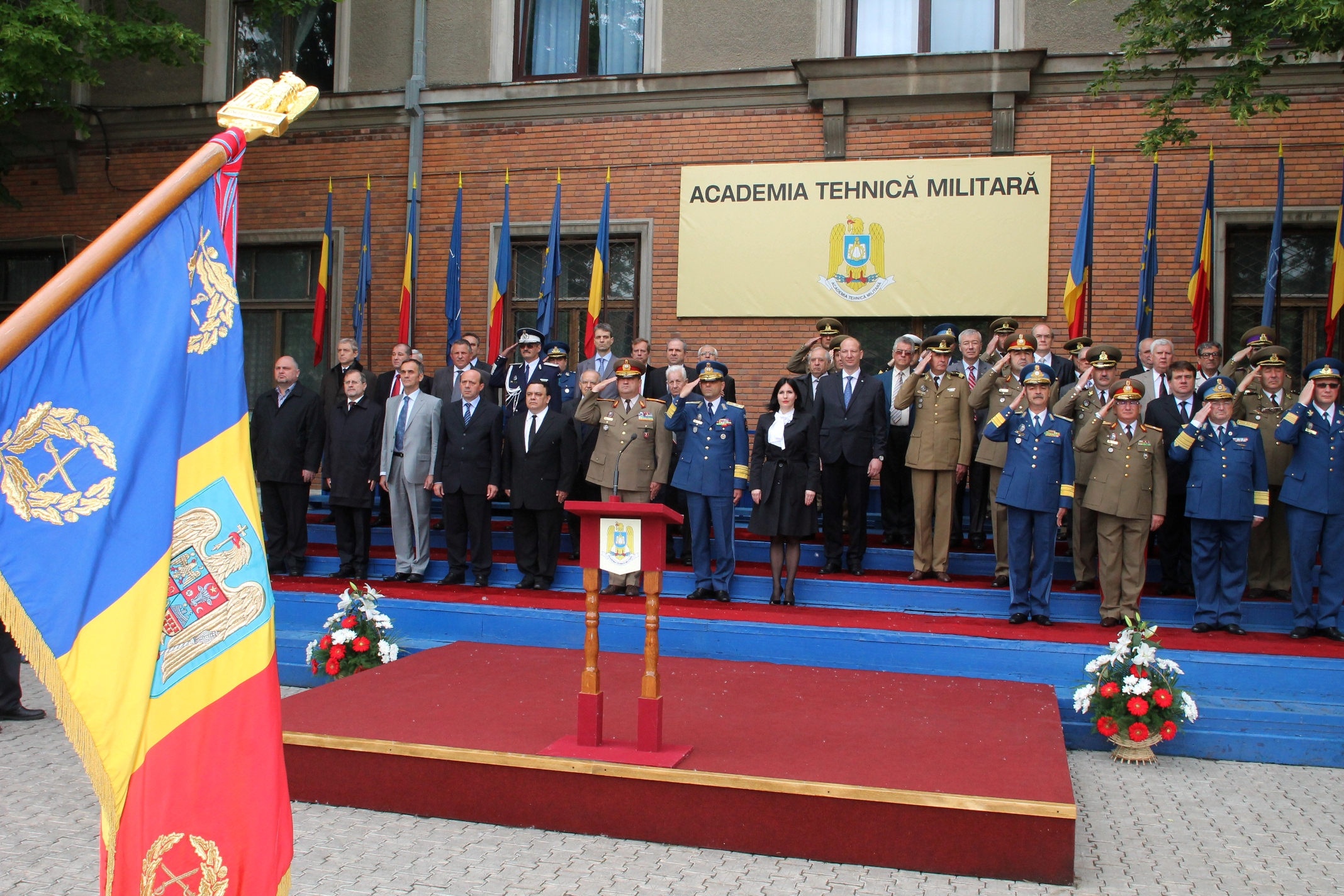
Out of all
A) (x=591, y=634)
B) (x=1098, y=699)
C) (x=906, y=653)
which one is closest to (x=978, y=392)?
(x=906, y=653)

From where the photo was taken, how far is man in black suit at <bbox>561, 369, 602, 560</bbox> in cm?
967

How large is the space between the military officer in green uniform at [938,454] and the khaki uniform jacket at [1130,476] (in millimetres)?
1067

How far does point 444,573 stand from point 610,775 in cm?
505

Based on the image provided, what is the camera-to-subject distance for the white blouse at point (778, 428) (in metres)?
8.66

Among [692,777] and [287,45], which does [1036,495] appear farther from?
[287,45]

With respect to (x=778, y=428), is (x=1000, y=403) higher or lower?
higher

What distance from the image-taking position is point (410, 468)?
9484mm

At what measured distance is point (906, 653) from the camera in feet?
24.8

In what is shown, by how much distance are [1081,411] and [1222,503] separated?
1273 millimetres

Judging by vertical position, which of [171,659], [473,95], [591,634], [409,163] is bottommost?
[591,634]

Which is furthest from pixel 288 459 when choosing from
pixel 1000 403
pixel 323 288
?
pixel 1000 403

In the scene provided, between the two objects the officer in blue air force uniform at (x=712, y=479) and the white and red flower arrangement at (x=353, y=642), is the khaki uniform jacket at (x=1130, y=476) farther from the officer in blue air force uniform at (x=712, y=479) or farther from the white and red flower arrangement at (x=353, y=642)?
the white and red flower arrangement at (x=353, y=642)

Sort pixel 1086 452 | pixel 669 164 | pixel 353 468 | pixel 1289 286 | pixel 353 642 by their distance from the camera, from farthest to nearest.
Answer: pixel 669 164 → pixel 1289 286 → pixel 353 468 → pixel 1086 452 → pixel 353 642

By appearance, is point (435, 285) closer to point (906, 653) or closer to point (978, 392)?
point (978, 392)
